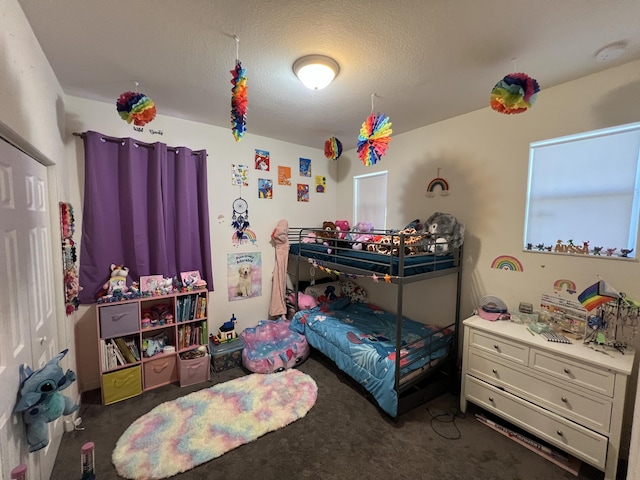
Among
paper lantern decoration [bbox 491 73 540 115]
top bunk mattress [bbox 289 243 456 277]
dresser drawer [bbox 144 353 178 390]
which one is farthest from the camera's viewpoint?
dresser drawer [bbox 144 353 178 390]

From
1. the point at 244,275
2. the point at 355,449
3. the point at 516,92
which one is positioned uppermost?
the point at 516,92

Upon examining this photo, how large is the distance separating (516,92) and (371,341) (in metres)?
2.17

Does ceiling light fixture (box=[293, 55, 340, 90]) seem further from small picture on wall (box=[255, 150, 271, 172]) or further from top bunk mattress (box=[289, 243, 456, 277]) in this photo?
small picture on wall (box=[255, 150, 271, 172])

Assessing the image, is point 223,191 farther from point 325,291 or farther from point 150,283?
point 325,291

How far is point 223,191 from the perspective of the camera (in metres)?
3.05

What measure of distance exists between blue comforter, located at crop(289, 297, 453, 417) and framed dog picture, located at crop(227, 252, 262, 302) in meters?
0.68

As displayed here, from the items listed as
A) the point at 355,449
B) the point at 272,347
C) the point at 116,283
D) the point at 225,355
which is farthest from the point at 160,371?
the point at 355,449

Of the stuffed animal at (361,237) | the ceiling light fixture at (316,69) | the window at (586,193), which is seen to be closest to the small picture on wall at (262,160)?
the stuffed animal at (361,237)

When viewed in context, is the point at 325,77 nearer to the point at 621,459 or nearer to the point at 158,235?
the point at 158,235

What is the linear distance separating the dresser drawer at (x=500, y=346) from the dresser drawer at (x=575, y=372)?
0.05 meters

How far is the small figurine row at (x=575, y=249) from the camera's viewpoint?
177cm

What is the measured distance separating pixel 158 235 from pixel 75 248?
0.64 m

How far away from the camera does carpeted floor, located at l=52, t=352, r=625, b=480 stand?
1640mm

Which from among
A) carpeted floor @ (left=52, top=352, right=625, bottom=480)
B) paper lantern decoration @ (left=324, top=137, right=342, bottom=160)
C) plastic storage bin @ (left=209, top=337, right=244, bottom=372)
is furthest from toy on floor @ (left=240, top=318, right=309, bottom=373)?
paper lantern decoration @ (left=324, top=137, right=342, bottom=160)
